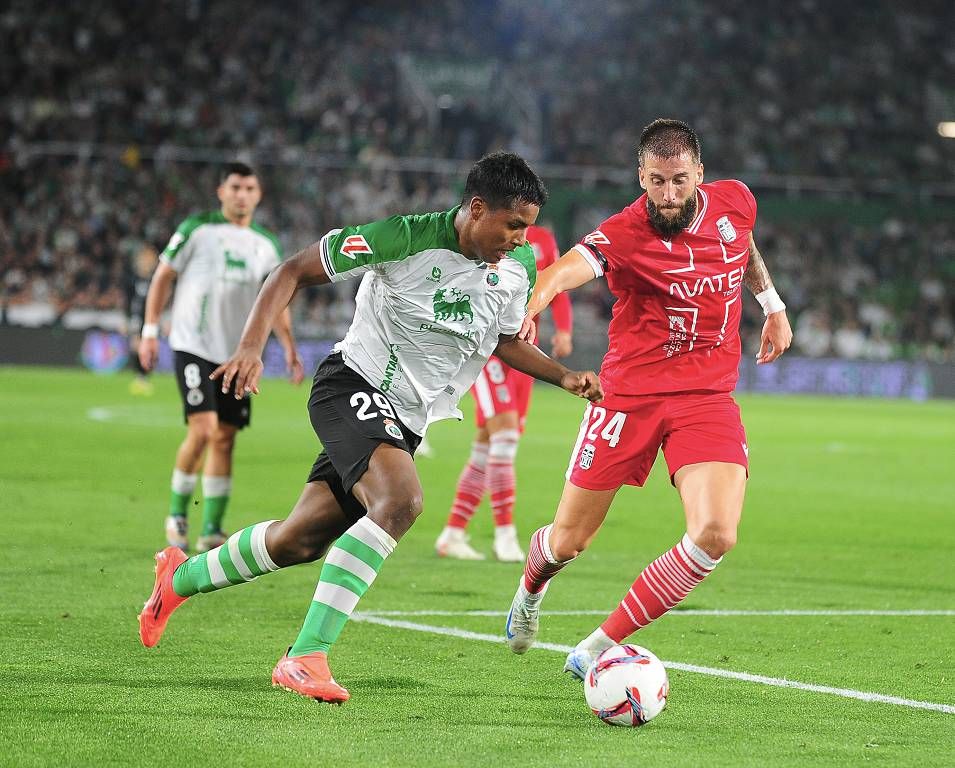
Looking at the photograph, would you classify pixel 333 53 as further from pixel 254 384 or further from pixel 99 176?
pixel 254 384

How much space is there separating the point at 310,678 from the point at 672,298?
222 cm

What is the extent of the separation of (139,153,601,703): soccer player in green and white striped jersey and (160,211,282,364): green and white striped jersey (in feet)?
12.4

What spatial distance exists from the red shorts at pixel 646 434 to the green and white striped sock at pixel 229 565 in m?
1.34

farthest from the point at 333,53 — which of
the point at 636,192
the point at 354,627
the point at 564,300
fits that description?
the point at 354,627

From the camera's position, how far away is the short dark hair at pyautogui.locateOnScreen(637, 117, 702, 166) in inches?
233

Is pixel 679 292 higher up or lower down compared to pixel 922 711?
higher up

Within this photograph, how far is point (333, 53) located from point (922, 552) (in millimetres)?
28814

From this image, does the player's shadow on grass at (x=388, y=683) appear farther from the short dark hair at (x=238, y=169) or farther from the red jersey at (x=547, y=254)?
the short dark hair at (x=238, y=169)

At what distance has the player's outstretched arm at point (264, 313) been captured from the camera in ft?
17.1

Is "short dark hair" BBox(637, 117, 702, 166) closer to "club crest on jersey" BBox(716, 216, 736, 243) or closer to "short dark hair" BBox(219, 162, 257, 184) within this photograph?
"club crest on jersey" BBox(716, 216, 736, 243)

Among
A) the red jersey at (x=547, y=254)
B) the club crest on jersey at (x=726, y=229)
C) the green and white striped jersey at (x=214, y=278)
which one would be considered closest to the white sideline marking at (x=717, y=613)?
the club crest on jersey at (x=726, y=229)

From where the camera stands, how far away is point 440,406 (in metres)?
5.86

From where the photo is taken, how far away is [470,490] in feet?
→ 32.5

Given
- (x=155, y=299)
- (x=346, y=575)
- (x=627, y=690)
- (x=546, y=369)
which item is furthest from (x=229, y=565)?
(x=155, y=299)
